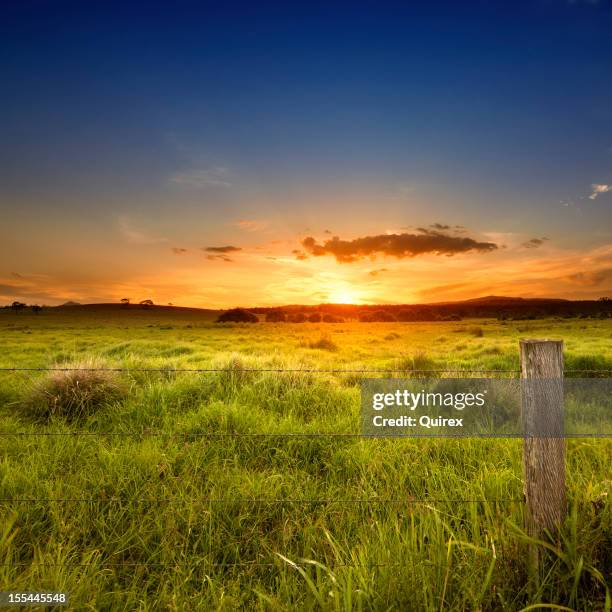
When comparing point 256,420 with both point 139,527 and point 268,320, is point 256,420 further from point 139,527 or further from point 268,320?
point 268,320

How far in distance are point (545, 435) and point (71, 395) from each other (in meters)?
6.23

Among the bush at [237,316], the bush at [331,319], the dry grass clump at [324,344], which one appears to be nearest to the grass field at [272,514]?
the dry grass clump at [324,344]

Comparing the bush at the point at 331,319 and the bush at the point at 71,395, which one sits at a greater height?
the bush at the point at 331,319

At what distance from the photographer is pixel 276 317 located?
64.9m

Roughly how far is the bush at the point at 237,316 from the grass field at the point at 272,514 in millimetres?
56148

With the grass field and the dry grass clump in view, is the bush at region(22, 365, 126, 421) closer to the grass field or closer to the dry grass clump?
the grass field

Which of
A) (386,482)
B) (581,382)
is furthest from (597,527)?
(581,382)

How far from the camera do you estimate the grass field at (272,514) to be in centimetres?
272

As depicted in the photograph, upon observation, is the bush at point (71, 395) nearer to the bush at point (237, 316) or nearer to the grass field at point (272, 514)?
the grass field at point (272, 514)

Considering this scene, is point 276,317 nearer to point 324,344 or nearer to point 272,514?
point 324,344

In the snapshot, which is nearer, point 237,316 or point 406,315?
point 237,316

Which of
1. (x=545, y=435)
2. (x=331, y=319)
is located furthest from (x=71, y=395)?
(x=331, y=319)

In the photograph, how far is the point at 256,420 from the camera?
5832 mm

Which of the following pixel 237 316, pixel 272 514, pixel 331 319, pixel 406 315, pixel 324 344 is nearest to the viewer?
pixel 272 514
